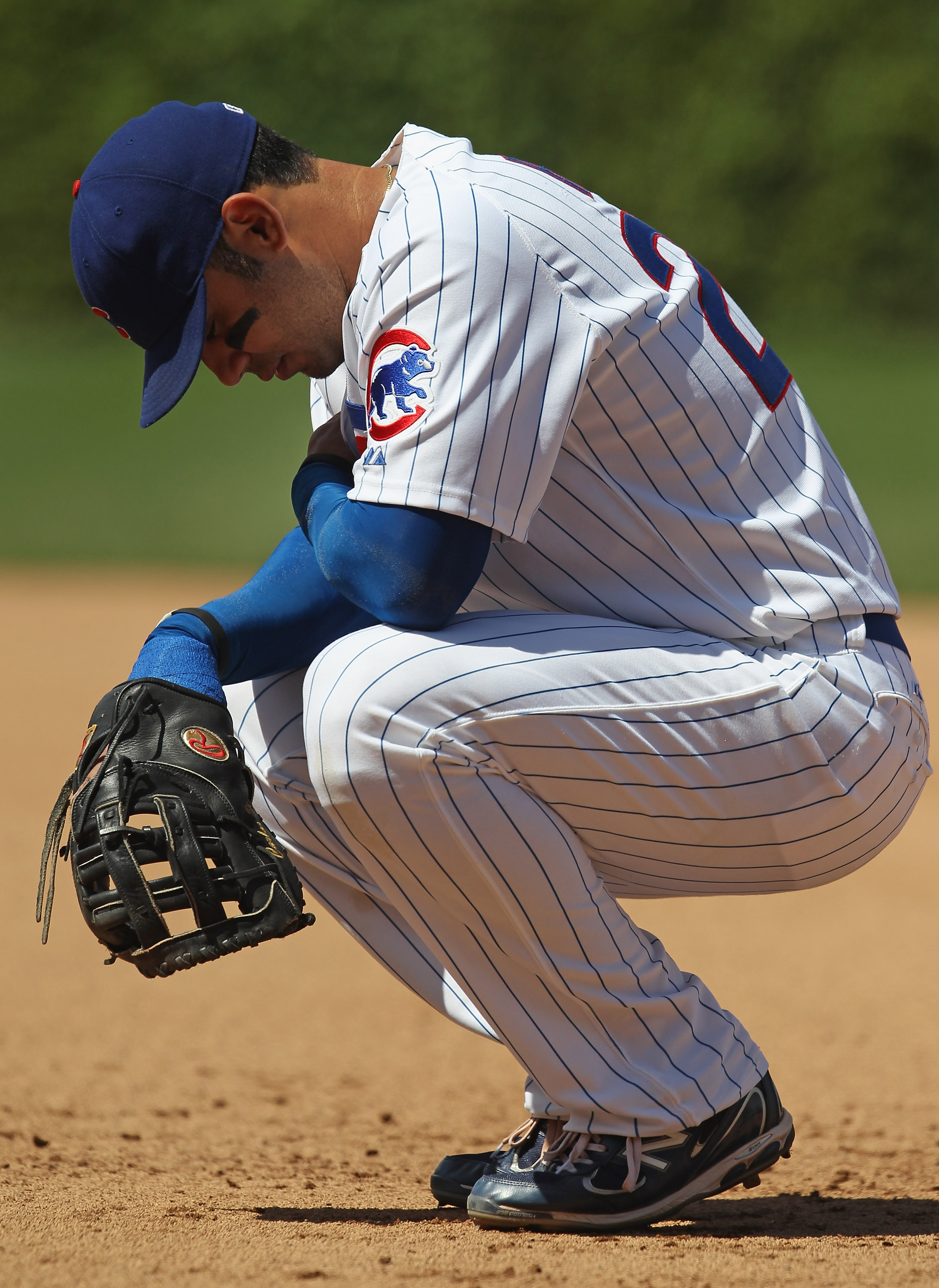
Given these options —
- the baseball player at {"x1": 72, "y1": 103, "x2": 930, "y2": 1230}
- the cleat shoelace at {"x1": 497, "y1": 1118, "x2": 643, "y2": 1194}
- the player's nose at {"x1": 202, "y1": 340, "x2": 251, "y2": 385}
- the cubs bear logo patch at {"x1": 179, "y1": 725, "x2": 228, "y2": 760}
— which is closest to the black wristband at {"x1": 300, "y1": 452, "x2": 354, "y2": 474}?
the baseball player at {"x1": 72, "y1": 103, "x2": 930, "y2": 1230}

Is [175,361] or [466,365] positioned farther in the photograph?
[175,361]

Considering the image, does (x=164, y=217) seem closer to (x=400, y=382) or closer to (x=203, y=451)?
(x=400, y=382)

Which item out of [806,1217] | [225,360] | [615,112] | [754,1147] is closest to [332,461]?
[225,360]

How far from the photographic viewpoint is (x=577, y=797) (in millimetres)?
1510

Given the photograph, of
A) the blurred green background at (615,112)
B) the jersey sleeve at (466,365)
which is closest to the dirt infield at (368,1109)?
the jersey sleeve at (466,365)

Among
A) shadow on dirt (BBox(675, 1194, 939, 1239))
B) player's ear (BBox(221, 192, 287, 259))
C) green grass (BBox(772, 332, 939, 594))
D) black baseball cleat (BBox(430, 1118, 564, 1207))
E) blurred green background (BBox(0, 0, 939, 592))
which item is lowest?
shadow on dirt (BBox(675, 1194, 939, 1239))

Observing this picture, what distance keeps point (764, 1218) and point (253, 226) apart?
4.18ft

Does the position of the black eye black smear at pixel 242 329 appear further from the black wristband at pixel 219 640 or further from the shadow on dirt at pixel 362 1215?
the shadow on dirt at pixel 362 1215

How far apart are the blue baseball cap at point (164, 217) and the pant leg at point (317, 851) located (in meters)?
0.41

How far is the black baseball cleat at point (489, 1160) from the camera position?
1574mm

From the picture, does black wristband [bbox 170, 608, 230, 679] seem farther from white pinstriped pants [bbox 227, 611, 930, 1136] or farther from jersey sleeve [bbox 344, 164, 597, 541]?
Result: jersey sleeve [bbox 344, 164, 597, 541]

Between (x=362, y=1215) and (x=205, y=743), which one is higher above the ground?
(x=205, y=743)

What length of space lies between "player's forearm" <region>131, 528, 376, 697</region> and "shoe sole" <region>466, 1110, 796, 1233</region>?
65 cm

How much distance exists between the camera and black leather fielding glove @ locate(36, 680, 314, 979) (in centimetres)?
145
